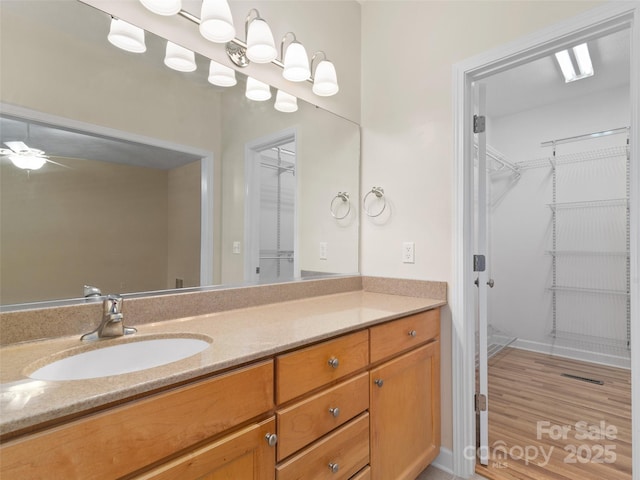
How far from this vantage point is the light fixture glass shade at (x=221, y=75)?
1419 mm

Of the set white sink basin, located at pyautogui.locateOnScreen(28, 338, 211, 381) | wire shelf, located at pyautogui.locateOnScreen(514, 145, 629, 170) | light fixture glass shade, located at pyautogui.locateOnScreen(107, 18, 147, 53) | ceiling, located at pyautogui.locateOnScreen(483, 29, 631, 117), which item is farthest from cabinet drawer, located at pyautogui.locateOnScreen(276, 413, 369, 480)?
wire shelf, located at pyautogui.locateOnScreen(514, 145, 629, 170)

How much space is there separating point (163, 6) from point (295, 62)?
61 centimetres

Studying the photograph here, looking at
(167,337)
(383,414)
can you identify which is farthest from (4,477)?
(383,414)

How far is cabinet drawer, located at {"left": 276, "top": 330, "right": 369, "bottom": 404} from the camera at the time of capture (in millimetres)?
946

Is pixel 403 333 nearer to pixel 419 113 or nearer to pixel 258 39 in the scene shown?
pixel 419 113

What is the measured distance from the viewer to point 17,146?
0.97 metres

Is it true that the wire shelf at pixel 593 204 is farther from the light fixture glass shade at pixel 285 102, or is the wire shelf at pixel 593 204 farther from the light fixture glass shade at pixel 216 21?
the light fixture glass shade at pixel 216 21

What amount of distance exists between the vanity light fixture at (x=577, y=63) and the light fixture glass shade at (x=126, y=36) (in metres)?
2.76

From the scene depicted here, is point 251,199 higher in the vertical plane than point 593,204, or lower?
lower

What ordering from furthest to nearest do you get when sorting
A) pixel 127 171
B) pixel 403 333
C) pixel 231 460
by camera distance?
pixel 403 333 < pixel 127 171 < pixel 231 460

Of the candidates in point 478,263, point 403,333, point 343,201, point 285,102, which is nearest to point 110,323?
point 403,333

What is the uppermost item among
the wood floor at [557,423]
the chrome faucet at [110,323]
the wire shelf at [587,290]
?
the chrome faucet at [110,323]

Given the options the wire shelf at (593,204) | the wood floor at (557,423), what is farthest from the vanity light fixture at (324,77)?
the wire shelf at (593,204)

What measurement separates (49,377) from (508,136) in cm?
433
